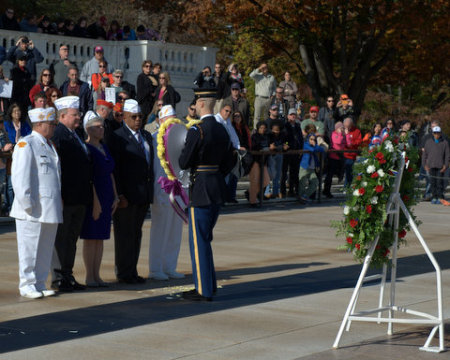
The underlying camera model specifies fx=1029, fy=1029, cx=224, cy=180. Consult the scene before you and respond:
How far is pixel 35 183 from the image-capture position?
951 cm

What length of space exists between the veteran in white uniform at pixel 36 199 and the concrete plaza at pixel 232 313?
30cm

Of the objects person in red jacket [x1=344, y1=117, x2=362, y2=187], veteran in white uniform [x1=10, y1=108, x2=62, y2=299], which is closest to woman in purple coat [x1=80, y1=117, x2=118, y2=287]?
veteran in white uniform [x1=10, y1=108, x2=62, y2=299]

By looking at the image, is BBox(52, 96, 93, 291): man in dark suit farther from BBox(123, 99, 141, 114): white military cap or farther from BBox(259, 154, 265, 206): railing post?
BBox(259, 154, 265, 206): railing post

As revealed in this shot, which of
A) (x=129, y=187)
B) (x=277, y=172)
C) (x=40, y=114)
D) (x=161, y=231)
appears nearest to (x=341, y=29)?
(x=277, y=172)

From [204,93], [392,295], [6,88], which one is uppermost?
[6,88]

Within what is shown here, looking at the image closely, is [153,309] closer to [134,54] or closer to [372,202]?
[372,202]

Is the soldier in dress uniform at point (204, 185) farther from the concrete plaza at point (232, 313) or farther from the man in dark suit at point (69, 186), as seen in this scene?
the man in dark suit at point (69, 186)

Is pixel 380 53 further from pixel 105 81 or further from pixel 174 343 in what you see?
pixel 174 343

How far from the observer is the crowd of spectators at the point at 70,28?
2524 centimetres

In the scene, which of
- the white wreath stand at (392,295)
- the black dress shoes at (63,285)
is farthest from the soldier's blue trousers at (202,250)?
the white wreath stand at (392,295)

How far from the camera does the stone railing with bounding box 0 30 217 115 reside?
2616 centimetres

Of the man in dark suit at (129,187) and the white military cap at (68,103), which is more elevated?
the white military cap at (68,103)

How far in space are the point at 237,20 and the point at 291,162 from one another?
12.6 meters

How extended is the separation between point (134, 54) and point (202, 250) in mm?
18848
